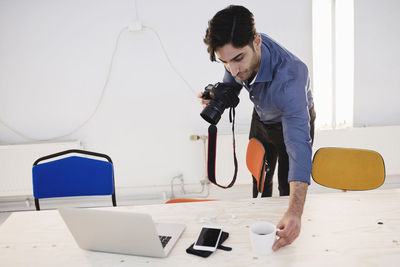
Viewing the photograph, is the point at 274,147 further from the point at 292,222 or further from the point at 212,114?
the point at 292,222

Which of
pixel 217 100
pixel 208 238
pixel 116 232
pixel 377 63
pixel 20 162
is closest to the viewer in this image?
pixel 116 232

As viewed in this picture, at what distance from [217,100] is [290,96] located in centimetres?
28

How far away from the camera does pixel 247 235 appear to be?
96 cm

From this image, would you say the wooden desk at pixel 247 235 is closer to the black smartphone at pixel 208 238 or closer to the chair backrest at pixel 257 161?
the black smartphone at pixel 208 238

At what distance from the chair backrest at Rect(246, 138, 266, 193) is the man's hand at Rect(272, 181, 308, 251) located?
34 centimetres

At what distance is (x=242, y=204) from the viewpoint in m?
1.17

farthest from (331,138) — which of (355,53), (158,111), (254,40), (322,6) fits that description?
(254,40)

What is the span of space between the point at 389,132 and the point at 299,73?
1.77 meters

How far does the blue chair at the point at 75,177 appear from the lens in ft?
4.76

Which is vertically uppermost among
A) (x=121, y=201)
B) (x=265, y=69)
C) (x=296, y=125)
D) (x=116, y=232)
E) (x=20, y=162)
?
(x=265, y=69)

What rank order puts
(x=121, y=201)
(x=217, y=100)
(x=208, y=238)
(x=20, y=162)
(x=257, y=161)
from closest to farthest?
A: (x=208, y=238) < (x=217, y=100) < (x=257, y=161) < (x=20, y=162) < (x=121, y=201)

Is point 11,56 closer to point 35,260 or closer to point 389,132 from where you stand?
point 35,260

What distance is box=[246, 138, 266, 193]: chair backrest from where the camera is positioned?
137 cm

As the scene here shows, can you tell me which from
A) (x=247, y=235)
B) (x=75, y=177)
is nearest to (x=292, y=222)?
(x=247, y=235)
